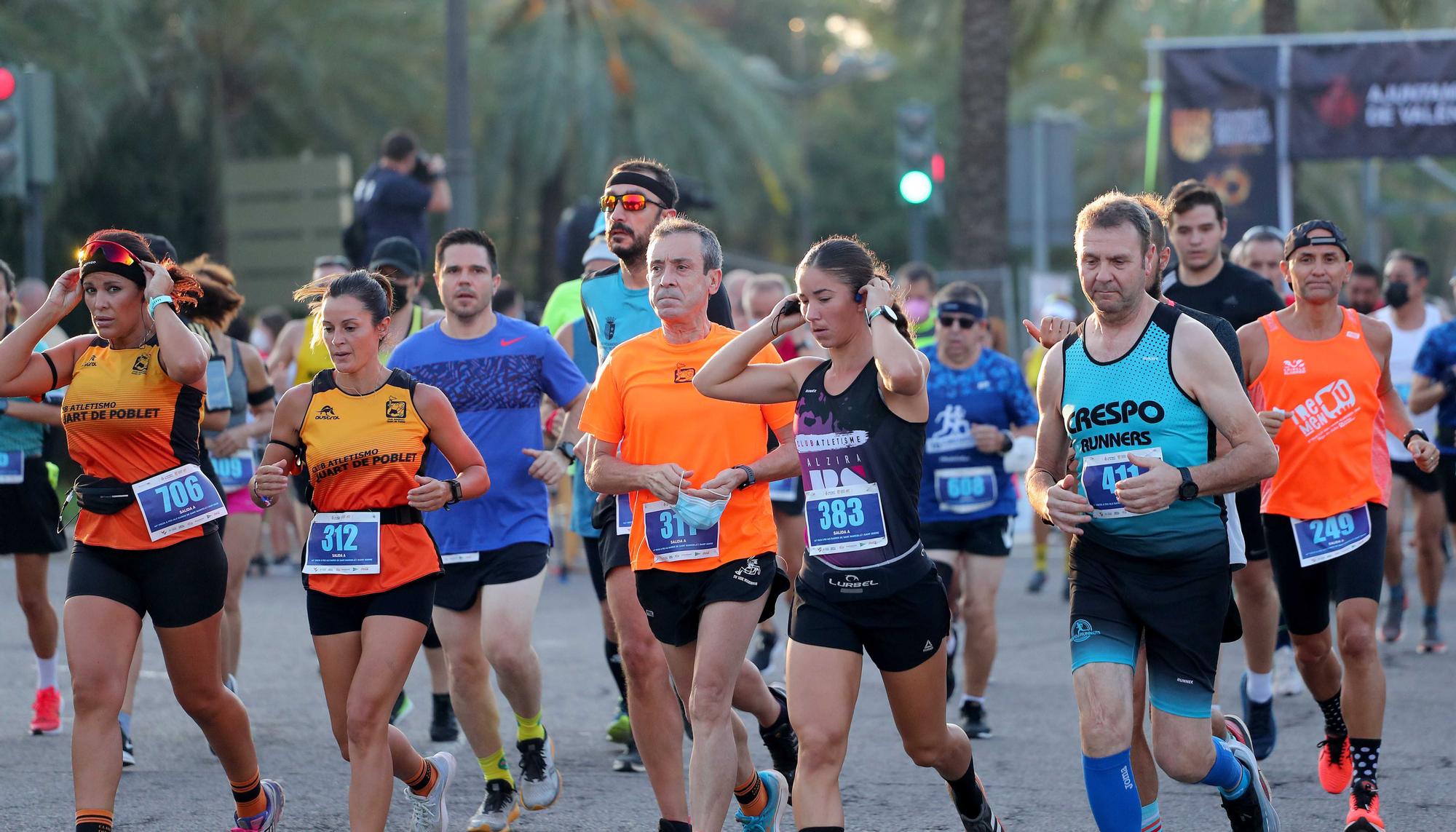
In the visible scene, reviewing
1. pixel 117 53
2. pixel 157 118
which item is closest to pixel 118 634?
pixel 117 53

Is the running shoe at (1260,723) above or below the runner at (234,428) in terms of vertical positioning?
below

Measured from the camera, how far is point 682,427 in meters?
5.84

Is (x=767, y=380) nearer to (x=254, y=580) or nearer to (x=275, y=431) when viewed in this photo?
(x=275, y=431)

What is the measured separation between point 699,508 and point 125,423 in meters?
2.03

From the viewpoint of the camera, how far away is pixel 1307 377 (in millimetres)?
7074

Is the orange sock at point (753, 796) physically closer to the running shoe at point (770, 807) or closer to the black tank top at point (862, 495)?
the running shoe at point (770, 807)

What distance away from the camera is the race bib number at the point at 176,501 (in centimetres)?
600

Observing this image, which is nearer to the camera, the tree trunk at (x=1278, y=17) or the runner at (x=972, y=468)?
the runner at (x=972, y=468)

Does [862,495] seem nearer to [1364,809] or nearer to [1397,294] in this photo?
[1364,809]

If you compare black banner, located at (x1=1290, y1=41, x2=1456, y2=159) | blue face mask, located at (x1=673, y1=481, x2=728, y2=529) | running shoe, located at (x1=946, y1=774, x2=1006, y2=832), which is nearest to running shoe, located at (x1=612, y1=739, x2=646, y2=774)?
running shoe, located at (x1=946, y1=774, x2=1006, y2=832)

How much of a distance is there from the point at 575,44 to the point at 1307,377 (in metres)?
18.3

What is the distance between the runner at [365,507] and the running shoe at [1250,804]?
2.64 metres

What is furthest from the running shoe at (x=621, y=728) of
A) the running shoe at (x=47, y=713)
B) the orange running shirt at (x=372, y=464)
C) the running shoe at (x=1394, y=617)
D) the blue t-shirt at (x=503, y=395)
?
the running shoe at (x=1394, y=617)

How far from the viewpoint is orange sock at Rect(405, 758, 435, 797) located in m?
6.21
